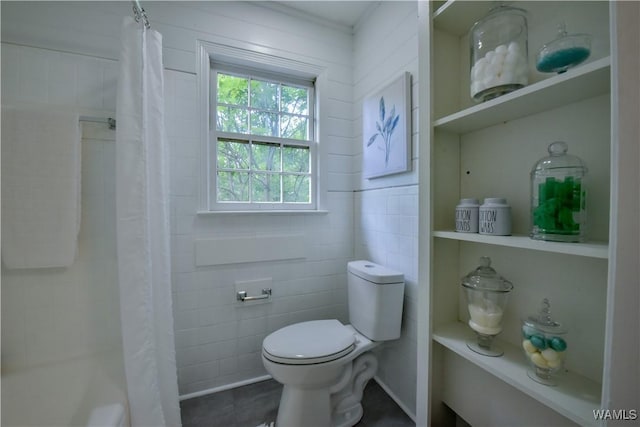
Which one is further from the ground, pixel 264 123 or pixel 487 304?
pixel 264 123

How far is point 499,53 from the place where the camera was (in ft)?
2.35

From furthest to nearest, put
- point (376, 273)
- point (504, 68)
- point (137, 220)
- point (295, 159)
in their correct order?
point (295, 159)
point (376, 273)
point (137, 220)
point (504, 68)

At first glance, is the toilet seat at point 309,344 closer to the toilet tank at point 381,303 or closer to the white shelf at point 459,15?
the toilet tank at point 381,303

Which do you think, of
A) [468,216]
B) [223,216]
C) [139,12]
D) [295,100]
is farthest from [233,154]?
[468,216]

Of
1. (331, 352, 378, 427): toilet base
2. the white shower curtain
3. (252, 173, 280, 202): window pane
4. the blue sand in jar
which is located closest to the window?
(252, 173, 280, 202): window pane

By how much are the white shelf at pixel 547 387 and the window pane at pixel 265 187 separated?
132cm

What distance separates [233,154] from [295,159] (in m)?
0.43

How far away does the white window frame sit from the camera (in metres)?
1.53

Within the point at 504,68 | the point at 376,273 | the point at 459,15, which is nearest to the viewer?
the point at 504,68

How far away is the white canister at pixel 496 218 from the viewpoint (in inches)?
27.8

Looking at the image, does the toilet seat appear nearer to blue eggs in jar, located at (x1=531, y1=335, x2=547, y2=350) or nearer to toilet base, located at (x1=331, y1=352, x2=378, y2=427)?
toilet base, located at (x1=331, y1=352, x2=378, y2=427)

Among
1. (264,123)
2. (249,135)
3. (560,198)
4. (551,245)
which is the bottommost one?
(551,245)

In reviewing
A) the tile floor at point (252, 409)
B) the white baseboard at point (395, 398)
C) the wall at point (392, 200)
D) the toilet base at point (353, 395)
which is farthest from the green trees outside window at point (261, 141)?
the white baseboard at point (395, 398)

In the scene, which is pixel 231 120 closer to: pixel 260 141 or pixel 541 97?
pixel 260 141
